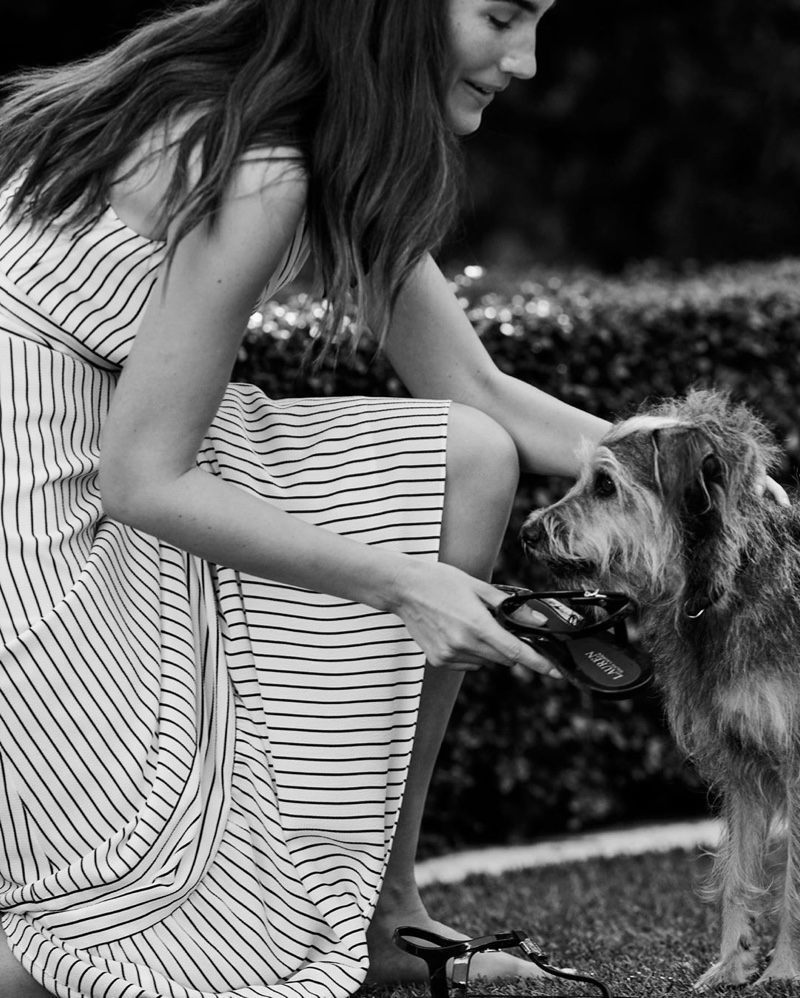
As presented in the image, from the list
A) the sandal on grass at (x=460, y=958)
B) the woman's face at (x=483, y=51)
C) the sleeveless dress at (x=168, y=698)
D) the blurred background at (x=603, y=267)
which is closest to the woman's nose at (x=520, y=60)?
the woman's face at (x=483, y=51)

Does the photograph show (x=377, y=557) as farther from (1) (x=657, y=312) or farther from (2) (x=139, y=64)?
(1) (x=657, y=312)

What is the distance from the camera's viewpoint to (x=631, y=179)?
1349 centimetres

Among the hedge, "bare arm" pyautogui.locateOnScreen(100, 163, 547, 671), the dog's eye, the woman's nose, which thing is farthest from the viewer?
the hedge

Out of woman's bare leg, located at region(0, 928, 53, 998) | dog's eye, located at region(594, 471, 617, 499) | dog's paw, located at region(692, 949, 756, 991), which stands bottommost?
dog's paw, located at region(692, 949, 756, 991)

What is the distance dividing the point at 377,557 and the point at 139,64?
979 mm

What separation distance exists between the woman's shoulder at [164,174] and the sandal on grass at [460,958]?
1309mm

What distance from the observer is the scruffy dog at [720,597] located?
2.78 meters

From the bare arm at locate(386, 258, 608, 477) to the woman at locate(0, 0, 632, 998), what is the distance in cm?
41

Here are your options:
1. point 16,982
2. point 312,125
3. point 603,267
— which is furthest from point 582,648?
point 603,267

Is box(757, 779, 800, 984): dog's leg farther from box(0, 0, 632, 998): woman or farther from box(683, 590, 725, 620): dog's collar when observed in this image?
box(0, 0, 632, 998): woman

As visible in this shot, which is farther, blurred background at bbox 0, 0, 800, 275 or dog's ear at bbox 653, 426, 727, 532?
blurred background at bbox 0, 0, 800, 275

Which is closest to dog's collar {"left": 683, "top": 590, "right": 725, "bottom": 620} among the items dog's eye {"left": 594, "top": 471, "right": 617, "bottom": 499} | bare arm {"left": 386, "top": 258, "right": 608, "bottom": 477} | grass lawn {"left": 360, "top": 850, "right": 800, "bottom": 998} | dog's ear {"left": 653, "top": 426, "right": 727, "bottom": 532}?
dog's ear {"left": 653, "top": 426, "right": 727, "bottom": 532}

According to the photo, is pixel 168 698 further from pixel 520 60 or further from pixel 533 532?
pixel 520 60

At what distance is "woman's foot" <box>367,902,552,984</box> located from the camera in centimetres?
280
